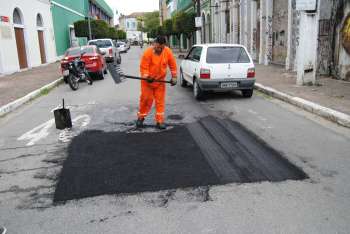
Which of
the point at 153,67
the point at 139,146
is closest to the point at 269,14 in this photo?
the point at 153,67

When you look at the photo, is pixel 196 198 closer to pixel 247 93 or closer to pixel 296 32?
pixel 247 93

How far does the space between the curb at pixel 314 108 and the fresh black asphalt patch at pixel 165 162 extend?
2059mm

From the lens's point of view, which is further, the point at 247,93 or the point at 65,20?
the point at 65,20

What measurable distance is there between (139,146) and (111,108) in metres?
4.04

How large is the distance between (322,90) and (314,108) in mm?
2831

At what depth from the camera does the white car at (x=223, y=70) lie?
34.8 feet

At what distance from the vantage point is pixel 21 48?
24.8m

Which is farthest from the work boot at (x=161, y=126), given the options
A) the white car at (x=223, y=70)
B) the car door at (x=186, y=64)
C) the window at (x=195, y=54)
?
the car door at (x=186, y=64)

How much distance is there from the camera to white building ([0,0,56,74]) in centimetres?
2139

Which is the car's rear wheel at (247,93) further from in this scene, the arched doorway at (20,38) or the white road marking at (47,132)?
the arched doorway at (20,38)

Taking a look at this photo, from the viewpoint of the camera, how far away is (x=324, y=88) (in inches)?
457

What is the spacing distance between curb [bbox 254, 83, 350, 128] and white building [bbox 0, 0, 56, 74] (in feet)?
50.9

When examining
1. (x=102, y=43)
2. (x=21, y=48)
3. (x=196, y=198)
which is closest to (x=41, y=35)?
(x=21, y=48)

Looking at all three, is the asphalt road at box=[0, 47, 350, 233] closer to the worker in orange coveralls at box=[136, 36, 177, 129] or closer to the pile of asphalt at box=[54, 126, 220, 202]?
the pile of asphalt at box=[54, 126, 220, 202]
